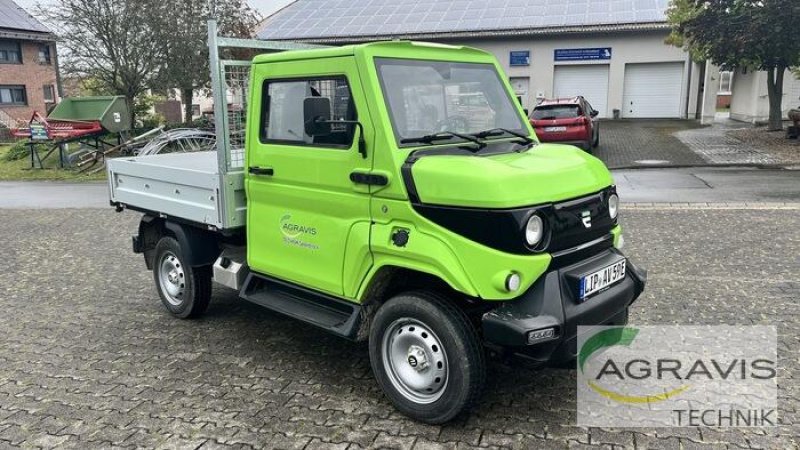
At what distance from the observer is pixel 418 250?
3584 mm

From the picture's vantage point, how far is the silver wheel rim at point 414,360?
144 inches

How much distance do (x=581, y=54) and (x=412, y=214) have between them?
26.1 m

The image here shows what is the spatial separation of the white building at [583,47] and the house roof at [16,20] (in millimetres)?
17718

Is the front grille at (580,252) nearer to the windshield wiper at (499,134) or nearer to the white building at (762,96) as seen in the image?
the windshield wiper at (499,134)

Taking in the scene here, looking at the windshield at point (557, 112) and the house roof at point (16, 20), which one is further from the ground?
the house roof at point (16, 20)

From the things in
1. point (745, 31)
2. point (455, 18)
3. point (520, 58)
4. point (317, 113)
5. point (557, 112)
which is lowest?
point (557, 112)

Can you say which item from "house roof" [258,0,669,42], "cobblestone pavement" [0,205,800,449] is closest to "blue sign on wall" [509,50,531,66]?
"house roof" [258,0,669,42]

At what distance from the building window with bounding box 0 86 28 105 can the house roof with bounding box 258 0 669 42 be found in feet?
55.4

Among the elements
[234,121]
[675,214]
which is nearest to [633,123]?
[675,214]

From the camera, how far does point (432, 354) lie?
3662mm

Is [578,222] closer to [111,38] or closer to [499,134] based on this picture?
[499,134]

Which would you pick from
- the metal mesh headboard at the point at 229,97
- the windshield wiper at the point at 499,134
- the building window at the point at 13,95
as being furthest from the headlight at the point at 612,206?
the building window at the point at 13,95

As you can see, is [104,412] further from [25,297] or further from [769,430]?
[769,430]

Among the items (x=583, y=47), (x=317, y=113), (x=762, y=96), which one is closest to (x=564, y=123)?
(x=762, y=96)
